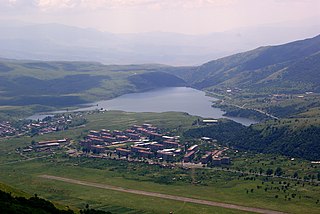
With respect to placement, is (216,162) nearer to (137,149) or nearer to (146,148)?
(146,148)

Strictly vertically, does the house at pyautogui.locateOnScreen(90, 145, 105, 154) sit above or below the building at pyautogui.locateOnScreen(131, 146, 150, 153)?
below

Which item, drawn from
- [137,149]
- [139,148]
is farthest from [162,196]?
[139,148]

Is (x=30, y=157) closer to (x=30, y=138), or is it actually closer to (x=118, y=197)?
(x=30, y=138)

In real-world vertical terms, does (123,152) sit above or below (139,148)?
below

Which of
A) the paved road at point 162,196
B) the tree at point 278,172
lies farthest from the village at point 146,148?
the paved road at point 162,196

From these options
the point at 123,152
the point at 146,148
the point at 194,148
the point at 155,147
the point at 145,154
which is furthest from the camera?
the point at 155,147

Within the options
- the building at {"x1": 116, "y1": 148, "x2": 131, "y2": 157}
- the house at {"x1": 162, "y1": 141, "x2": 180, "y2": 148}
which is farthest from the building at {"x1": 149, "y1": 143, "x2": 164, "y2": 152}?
the building at {"x1": 116, "y1": 148, "x2": 131, "y2": 157}

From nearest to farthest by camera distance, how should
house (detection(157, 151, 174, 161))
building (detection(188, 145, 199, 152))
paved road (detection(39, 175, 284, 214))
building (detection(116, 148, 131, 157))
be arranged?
paved road (detection(39, 175, 284, 214)), house (detection(157, 151, 174, 161)), building (detection(116, 148, 131, 157)), building (detection(188, 145, 199, 152))

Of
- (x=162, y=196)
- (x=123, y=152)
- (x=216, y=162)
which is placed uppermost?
(x=123, y=152)

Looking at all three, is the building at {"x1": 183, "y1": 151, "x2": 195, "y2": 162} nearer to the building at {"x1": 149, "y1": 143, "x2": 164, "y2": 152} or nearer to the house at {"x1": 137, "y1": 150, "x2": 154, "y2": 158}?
the house at {"x1": 137, "y1": 150, "x2": 154, "y2": 158}
